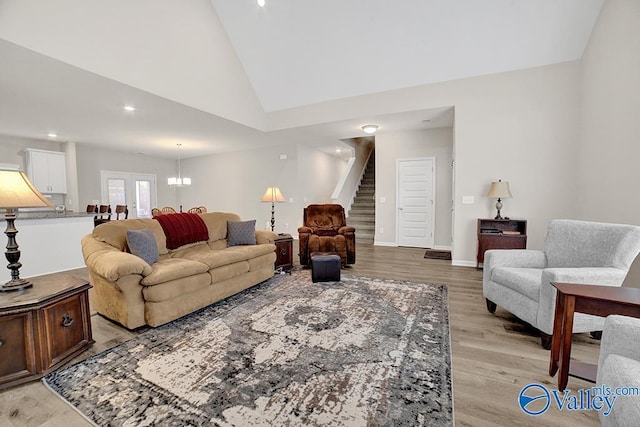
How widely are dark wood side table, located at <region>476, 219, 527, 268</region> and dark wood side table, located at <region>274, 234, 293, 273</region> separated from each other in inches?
117

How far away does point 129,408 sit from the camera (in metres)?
1.55

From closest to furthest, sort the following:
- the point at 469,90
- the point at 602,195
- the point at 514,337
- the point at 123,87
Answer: the point at 514,337 < the point at 602,195 < the point at 123,87 < the point at 469,90

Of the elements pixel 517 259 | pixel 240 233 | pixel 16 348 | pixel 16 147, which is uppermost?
pixel 16 147

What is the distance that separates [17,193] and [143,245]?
1.06 m

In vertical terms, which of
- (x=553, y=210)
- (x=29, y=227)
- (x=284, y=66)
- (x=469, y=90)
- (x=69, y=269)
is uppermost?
(x=284, y=66)

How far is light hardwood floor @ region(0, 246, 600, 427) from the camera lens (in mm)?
1479

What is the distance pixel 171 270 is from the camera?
2.56 metres

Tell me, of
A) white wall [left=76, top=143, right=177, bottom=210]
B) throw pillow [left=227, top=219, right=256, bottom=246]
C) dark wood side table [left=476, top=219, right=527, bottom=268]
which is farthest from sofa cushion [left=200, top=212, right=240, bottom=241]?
white wall [left=76, top=143, right=177, bottom=210]

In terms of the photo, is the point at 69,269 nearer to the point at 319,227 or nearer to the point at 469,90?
the point at 319,227

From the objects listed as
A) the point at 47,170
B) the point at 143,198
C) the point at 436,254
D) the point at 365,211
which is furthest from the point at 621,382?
the point at 143,198

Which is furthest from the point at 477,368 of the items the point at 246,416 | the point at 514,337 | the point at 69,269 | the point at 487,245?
the point at 69,269

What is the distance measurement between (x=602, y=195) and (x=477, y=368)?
10.2ft

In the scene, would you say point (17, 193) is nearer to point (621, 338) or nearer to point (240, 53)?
point (621, 338)

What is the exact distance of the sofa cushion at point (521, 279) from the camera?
88.7 inches
